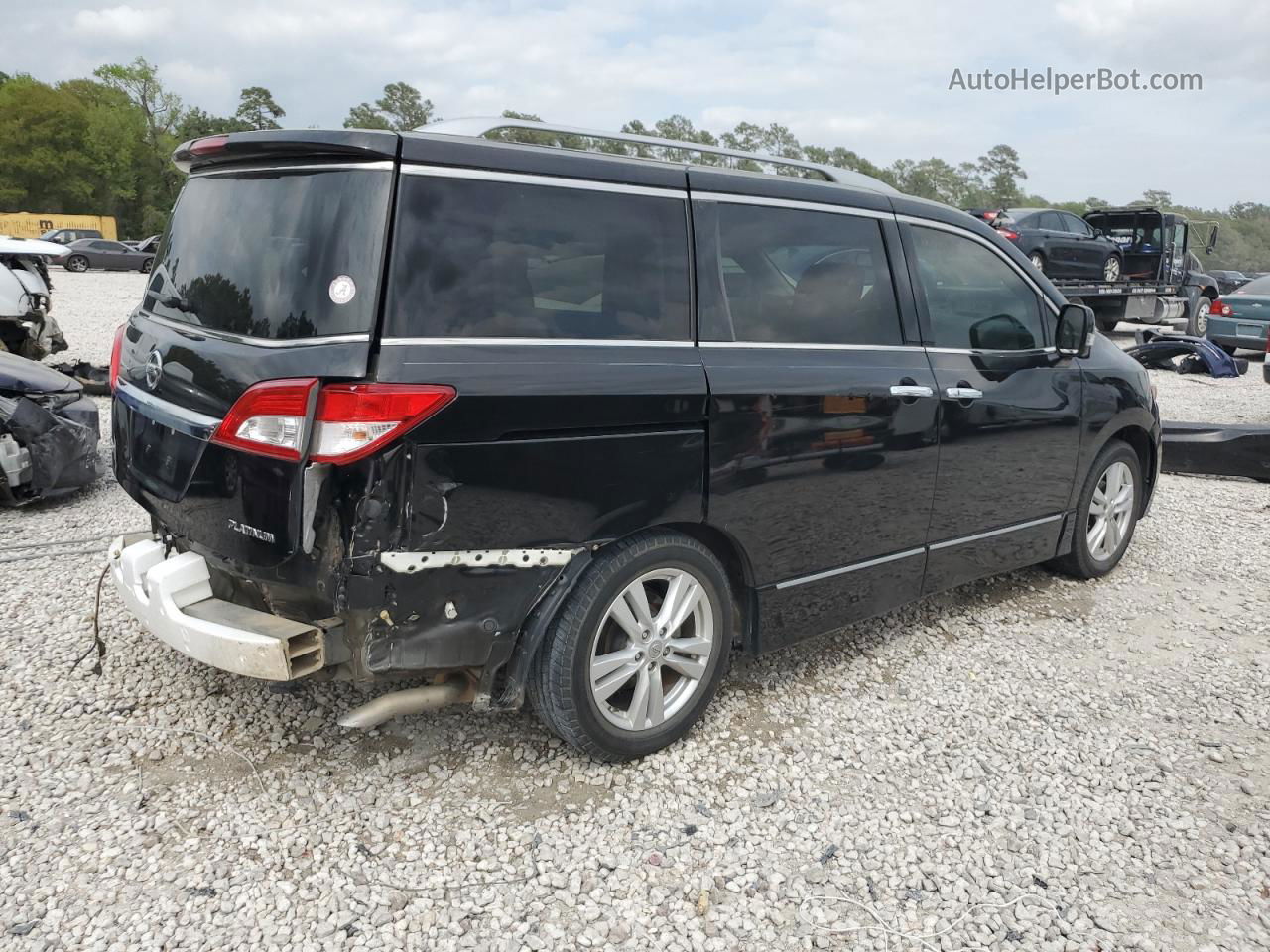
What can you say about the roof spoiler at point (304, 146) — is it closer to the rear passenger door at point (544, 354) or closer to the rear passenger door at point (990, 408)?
the rear passenger door at point (544, 354)

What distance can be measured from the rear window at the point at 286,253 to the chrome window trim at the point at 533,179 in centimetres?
11

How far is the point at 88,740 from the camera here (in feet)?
10.6

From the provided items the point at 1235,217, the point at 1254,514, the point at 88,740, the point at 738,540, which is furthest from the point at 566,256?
the point at 1235,217

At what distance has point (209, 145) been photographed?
2.99 metres

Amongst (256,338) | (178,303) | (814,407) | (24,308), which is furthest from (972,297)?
(24,308)

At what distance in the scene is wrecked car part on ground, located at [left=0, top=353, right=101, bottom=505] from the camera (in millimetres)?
5754

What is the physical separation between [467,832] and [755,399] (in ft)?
5.36

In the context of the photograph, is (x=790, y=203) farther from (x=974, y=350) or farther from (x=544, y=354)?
(x=544, y=354)

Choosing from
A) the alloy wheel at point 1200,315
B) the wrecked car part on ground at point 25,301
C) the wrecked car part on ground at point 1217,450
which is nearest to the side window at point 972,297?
the wrecked car part on ground at point 1217,450

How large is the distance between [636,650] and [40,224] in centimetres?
6459

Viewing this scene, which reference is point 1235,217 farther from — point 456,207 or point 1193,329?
point 456,207

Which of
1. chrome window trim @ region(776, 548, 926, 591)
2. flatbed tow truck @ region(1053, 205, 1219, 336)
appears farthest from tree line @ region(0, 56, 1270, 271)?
chrome window trim @ region(776, 548, 926, 591)

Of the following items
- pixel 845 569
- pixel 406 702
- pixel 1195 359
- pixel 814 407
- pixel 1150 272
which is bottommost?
pixel 406 702

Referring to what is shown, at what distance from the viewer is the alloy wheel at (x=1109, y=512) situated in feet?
16.3
